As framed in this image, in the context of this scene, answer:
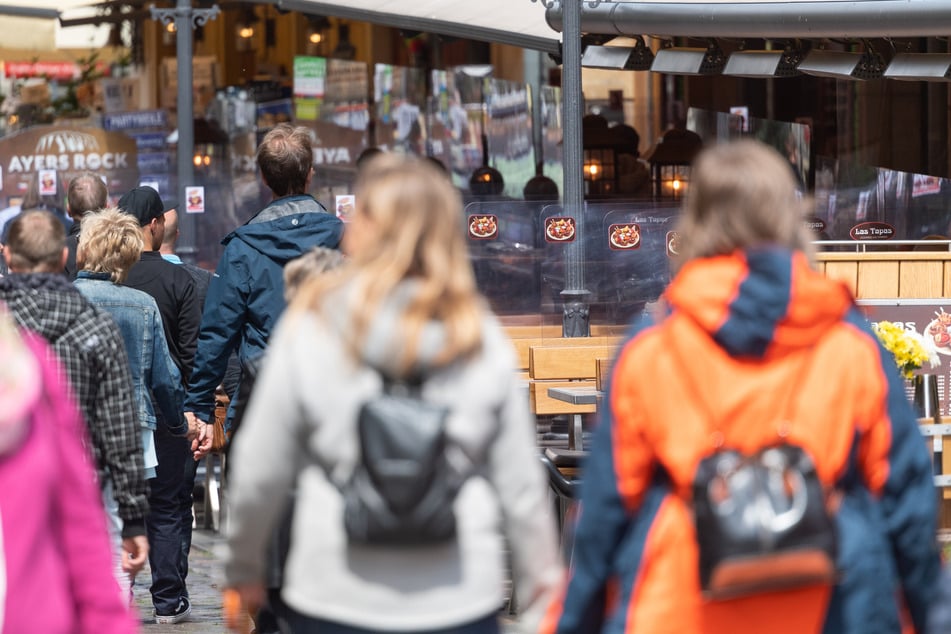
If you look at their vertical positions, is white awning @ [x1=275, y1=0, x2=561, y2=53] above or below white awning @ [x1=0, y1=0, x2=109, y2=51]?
below

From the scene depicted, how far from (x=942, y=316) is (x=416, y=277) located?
186 inches

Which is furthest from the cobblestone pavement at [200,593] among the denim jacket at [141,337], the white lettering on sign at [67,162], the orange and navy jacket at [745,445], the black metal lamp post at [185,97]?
the white lettering on sign at [67,162]

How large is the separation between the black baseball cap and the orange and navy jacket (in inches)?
164

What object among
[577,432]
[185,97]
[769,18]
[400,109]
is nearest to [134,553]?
[577,432]

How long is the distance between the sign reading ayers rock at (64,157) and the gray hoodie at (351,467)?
11.7 m

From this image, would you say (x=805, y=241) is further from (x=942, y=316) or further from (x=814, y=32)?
(x=814, y=32)

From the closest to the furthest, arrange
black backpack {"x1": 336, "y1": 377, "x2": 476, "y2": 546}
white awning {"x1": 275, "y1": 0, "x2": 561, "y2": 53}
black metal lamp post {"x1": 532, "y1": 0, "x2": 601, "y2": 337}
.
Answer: black backpack {"x1": 336, "y1": 377, "x2": 476, "y2": 546} → black metal lamp post {"x1": 532, "y1": 0, "x2": 601, "y2": 337} → white awning {"x1": 275, "y1": 0, "x2": 561, "y2": 53}

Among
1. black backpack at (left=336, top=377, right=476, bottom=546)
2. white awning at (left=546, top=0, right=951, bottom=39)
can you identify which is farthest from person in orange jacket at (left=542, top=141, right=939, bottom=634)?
white awning at (left=546, top=0, right=951, bottom=39)

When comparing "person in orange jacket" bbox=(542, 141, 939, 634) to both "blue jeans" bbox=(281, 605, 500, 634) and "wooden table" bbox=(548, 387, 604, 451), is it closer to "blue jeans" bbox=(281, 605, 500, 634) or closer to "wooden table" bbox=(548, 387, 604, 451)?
"blue jeans" bbox=(281, 605, 500, 634)

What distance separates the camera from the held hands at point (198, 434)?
21.1 ft

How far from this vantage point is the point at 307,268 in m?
4.64

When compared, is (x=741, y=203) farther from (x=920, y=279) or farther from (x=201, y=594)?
(x=201, y=594)

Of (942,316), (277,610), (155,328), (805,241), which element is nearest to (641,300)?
(942,316)

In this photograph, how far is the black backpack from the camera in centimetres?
308
